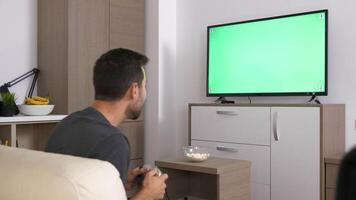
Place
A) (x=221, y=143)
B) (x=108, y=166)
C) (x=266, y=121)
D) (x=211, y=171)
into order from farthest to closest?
1. (x=221, y=143)
2. (x=266, y=121)
3. (x=211, y=171)
4. (x=108, y=166)

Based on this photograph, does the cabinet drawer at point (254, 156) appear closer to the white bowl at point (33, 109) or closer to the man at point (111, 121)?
the white bowl at point (33, 109)

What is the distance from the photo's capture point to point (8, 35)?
143 inches

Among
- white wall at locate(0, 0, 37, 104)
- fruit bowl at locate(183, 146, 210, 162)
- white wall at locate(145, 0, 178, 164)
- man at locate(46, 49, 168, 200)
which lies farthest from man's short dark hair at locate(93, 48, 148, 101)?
white wall at locate(145, 0, 178, 164)

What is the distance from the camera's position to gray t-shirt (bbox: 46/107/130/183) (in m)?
1.25

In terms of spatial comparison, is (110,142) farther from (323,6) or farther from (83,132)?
(323,6)

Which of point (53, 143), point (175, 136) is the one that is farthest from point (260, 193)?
point (53, 143)

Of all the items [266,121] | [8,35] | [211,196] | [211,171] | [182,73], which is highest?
[8,35]

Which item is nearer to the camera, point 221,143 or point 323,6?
point 323,6

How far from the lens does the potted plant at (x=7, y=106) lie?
10.3 feet

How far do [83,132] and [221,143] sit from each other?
92.2 inches

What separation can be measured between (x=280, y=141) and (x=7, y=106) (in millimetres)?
2141

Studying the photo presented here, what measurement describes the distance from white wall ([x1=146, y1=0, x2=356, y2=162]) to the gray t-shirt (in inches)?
92.7

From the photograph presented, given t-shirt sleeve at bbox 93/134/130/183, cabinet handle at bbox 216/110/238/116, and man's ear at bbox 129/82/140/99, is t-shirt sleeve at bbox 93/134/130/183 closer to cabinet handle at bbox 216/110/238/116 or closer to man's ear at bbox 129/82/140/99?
man's ear at bbox 129/82/140/99

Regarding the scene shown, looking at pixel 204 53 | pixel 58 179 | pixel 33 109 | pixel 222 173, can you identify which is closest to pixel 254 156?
pixel 222 173
